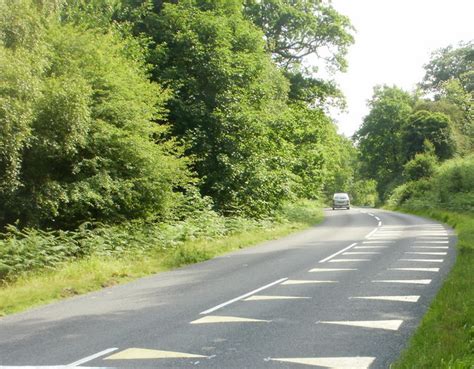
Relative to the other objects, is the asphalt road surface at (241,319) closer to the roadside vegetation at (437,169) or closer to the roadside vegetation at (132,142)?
the roadside vegetation at (437,169)

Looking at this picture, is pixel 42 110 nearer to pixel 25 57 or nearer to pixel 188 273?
pixel 25 57

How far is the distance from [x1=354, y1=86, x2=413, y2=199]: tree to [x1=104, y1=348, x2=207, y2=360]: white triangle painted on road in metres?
76.8

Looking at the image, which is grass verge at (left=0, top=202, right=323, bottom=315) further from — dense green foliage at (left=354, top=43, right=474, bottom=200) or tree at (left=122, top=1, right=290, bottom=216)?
dense green foliage at (left=354, top=43, right=474, bottom=200)

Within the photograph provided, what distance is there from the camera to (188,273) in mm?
14930

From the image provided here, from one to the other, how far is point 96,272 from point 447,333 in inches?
349

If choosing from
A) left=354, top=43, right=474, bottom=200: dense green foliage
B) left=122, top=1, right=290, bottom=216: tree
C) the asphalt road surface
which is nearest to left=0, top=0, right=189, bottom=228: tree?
the asphalt road surface

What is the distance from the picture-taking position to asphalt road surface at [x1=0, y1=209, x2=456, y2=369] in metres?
6.63

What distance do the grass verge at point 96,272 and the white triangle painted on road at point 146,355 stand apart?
414cm

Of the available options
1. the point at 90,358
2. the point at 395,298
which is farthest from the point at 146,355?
the point at 395,298

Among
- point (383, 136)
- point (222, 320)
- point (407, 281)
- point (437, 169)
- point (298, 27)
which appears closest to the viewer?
point (222, 320)

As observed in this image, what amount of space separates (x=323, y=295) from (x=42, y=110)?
10.1 m

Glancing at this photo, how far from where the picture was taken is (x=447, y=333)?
23.3 ft

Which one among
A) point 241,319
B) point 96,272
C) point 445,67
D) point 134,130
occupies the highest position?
point 445,67

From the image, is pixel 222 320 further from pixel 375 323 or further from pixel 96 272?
pixel 96 272
